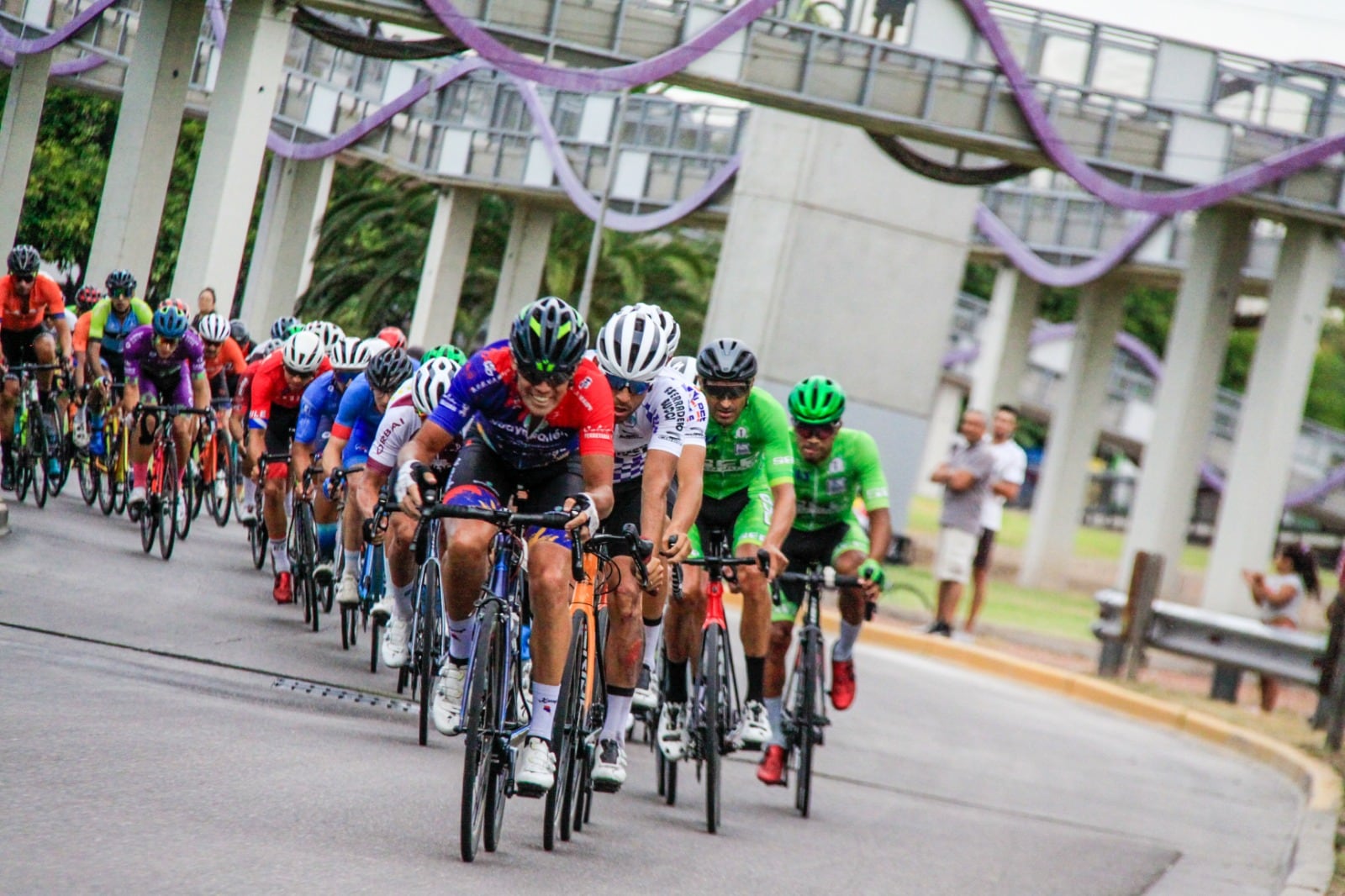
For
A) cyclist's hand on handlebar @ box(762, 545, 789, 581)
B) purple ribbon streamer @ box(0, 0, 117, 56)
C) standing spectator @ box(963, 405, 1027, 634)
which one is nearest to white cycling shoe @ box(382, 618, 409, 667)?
cyclist's hand on handlebar @ box(762, 545, 789, 581)

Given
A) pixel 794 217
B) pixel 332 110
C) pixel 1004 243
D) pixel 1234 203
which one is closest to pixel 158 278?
pixel 332 110

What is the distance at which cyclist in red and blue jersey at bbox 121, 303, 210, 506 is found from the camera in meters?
14.5

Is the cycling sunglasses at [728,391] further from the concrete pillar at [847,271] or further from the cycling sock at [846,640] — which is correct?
the concrete pillar at [847,271]

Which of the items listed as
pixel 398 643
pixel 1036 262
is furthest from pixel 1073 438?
pixel 398 643

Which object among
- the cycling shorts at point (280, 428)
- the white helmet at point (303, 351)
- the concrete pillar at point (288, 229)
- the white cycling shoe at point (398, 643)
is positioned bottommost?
the white cycling shoe at point (398, 643)

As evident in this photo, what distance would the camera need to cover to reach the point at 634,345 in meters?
7.47

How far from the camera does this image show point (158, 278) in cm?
1474

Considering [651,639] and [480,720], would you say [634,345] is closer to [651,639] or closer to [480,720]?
[480,720]

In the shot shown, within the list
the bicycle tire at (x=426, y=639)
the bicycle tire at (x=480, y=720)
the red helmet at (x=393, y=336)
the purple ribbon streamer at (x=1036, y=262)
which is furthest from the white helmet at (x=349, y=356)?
the purple ribbon streamer at (x=1036, y=262)

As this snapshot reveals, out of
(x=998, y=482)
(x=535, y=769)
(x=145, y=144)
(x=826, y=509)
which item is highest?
(x=145, y=144)

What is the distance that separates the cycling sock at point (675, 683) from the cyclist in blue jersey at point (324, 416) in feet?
11.5

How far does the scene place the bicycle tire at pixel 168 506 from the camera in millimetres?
14289

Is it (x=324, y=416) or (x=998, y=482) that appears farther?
(x=998, y=482)

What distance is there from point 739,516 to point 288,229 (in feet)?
21.1
